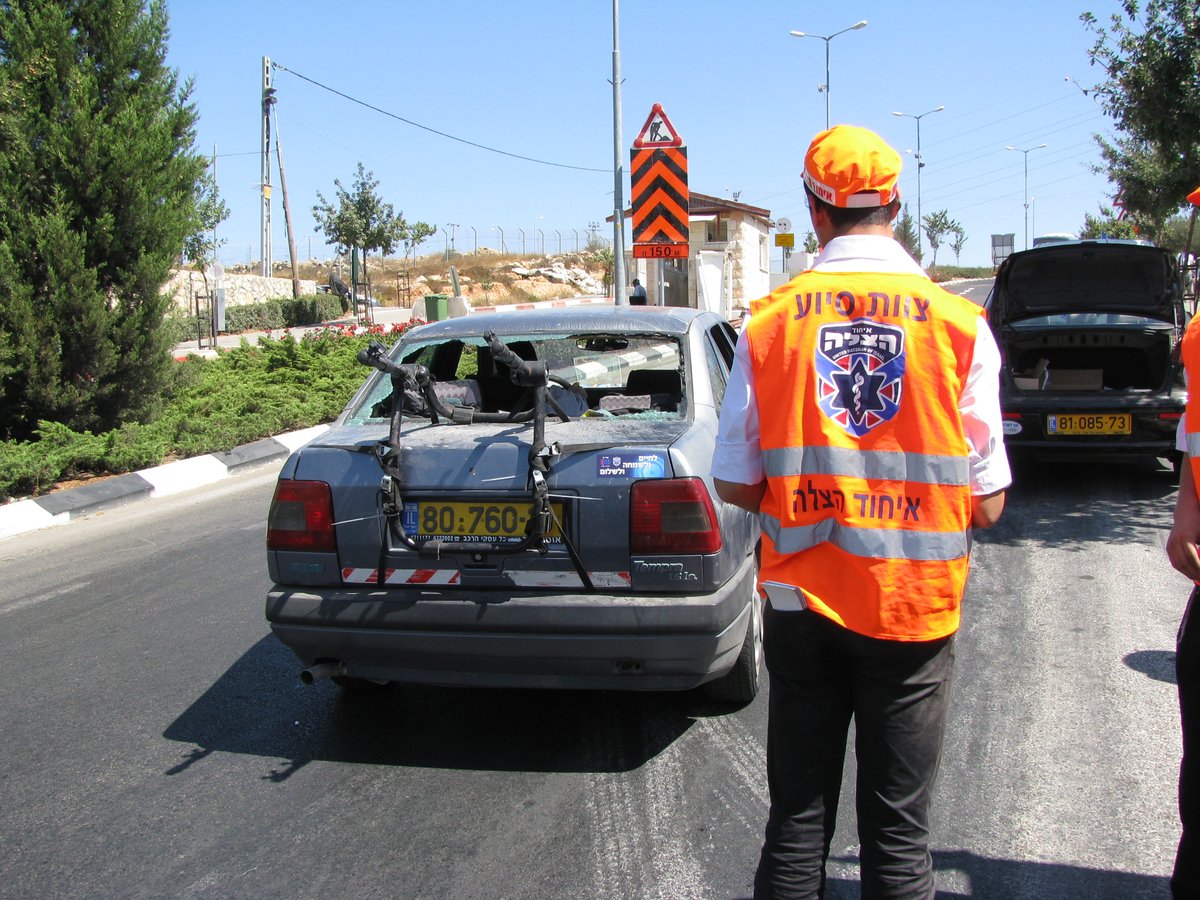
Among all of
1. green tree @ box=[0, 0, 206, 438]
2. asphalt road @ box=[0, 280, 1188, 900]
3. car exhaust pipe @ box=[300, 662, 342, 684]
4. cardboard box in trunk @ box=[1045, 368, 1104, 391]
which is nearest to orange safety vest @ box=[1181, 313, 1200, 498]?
asphalt road @ box=[0, 280, 1188, 900]

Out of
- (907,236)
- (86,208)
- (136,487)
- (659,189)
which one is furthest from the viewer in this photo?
(907,236)

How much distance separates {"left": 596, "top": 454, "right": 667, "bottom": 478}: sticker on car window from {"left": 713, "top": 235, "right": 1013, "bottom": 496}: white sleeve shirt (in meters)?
1.20

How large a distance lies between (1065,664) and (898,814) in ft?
9.19

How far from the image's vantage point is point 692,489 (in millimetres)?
3471

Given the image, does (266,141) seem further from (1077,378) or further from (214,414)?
(1077,378)

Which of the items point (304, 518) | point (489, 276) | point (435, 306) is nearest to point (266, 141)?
point (435, 306)

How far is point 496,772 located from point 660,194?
8.57 meters

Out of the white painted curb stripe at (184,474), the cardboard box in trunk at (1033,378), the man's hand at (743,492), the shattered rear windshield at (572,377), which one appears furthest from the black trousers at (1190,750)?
the white painted curb stripe at (184,474)

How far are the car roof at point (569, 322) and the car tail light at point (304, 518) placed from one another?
1.11 meters

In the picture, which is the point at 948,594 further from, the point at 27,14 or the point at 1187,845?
the point at 27,14

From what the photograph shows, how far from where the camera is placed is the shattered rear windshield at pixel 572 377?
4234 millimetres

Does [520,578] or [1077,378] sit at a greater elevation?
[1077,378]

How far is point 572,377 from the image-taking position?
15.8 feet

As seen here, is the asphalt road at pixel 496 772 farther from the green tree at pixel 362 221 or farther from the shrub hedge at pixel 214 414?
the green tree at pixel 362 221
